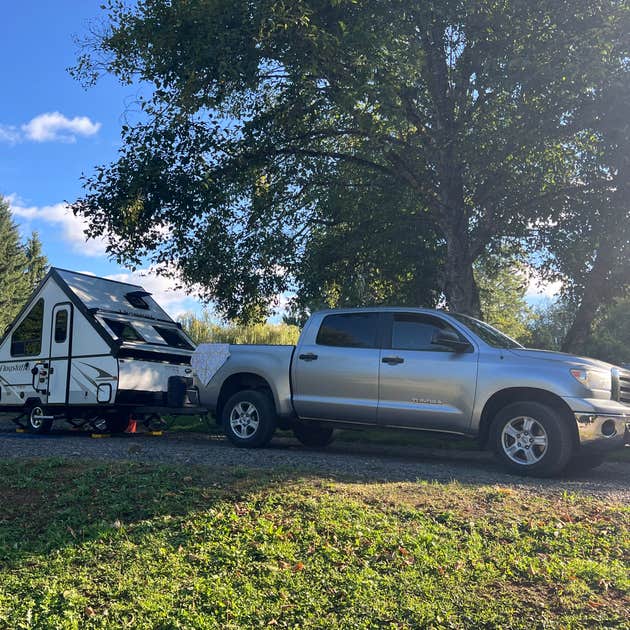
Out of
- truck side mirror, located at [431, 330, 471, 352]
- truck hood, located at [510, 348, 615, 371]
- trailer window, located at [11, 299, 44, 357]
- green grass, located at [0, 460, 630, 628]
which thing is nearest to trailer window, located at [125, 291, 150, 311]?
trailer window, located at [11, 299, 44, 357]

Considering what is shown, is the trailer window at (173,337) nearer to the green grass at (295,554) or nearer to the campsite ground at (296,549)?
the campsite ground at (296,549)

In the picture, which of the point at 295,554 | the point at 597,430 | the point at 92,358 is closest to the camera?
the point at 295,554

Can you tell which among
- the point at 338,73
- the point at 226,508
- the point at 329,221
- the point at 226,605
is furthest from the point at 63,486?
the point at 329,221

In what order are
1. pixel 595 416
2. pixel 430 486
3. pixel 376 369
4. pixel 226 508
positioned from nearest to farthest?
pixel 226 508
pixel 430 486
pixel 595 416
pixel 376 369

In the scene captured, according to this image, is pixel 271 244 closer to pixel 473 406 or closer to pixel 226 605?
pixel 473 406

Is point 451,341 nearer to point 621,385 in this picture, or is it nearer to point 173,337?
point 621,385

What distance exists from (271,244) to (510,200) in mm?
5164

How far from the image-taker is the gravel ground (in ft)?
24.7

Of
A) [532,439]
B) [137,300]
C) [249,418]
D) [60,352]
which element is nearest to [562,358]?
[532,439]

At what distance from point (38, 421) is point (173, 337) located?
3.05m

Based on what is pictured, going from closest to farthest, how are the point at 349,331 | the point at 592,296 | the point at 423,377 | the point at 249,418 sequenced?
the point at 423,377
the point at 349,331
the point at 249,418
the point at 592,296

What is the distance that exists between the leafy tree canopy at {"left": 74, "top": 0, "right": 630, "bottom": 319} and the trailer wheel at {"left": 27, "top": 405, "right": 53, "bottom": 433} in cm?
349

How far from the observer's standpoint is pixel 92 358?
481 inches

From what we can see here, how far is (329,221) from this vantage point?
15.8m
